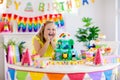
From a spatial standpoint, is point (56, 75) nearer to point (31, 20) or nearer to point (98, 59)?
point (98, 59)

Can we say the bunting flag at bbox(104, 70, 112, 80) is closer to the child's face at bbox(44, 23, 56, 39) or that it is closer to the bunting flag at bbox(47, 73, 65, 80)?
the bunting flag at bbox(47, 73, 65, 80)

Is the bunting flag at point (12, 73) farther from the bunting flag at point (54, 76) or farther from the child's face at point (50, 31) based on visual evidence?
the child's face at point (50, 31)

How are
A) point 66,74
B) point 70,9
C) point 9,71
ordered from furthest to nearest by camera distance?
point 70,9 → point 9,71 → point 66,74

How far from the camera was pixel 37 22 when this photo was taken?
4.72m

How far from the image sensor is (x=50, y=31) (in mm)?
2961

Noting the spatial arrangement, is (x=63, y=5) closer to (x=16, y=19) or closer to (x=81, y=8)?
(x=81, y=8)

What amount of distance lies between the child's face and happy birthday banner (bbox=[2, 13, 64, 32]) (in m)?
1.72

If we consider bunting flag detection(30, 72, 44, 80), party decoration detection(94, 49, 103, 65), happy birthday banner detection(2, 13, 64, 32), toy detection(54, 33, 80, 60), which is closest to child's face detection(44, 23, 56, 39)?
toy detection(54, 33, 80, 60)

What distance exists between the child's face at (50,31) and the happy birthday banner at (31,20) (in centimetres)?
172

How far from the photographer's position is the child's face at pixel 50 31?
293 cm

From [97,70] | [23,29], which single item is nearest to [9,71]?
[97,70]

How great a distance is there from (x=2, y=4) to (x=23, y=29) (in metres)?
0.63

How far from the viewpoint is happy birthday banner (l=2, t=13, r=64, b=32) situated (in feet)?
15.1

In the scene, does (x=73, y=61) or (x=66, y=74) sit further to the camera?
(x=73, y=61)
